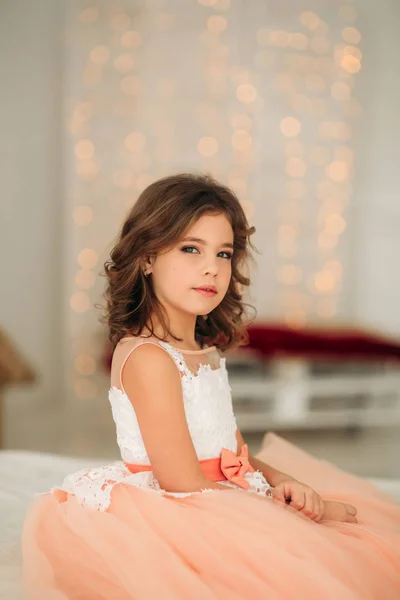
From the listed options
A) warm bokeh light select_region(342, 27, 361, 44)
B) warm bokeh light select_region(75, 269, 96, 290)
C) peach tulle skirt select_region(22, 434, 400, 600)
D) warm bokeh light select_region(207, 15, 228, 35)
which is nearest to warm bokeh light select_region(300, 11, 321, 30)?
warm bokeh light select_region(342, 27, 361, 44)

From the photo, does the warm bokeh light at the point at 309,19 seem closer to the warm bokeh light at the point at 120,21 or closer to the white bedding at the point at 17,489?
the warm bokeh light at the point at 120,21

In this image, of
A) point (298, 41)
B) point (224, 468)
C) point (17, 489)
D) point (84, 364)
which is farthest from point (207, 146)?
point (224, 468)

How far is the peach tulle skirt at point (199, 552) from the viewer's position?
41.6 inches

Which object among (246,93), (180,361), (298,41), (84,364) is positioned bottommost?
(84,364)

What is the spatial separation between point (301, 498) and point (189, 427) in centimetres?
25

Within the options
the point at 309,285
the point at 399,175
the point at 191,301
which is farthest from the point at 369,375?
the point at 191,301

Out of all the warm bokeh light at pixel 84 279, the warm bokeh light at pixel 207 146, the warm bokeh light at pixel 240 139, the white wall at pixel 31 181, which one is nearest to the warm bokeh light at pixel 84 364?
the white wall at pixel 31 181

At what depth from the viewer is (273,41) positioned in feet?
15.1

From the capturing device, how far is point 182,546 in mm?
1112

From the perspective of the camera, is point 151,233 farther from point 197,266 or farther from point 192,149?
point 192,149

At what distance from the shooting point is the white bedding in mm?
1226

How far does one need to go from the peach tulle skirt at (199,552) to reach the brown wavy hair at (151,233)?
358 mm

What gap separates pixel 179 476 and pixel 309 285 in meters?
3.71

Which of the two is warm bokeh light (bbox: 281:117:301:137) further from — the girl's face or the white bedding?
the girl's face
